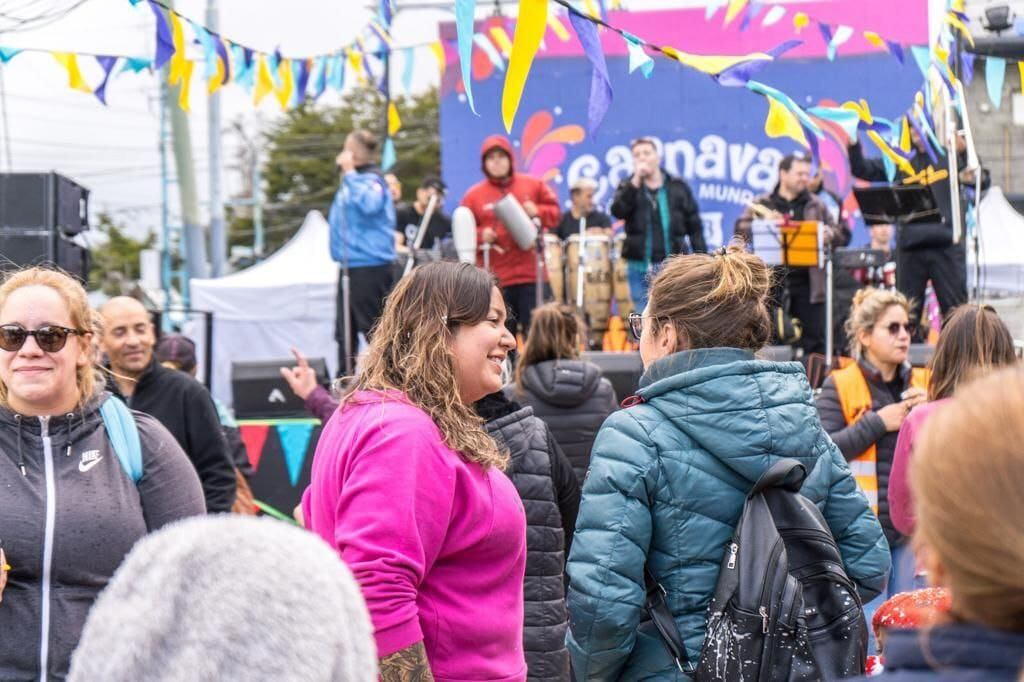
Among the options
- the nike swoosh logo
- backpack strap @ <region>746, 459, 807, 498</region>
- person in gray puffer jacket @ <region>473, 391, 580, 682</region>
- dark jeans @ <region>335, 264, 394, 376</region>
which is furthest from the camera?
dark jeans @ <region>335, 264, 394, 376</region>

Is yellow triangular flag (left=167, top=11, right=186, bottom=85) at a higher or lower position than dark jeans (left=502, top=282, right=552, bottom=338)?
higher

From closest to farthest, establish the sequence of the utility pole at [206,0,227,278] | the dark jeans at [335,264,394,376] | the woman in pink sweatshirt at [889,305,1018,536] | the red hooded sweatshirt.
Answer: the woman in pink sweatshirt at [889,305,1018,536], the dark jeans at [335,264,394,376], the red hooded sweatshirt, the utility pole at [206,0,227,278]

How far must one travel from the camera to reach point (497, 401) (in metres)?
4.40

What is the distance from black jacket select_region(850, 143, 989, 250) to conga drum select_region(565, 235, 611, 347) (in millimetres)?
3098

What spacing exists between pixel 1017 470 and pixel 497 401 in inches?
121

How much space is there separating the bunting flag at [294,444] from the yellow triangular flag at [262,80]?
2455 millimetres

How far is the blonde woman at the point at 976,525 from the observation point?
4.51ft

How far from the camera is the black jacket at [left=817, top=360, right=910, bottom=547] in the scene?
5.73m

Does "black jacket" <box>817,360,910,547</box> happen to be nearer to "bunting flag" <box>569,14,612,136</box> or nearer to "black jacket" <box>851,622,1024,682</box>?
"bunting flag" <box>569,14,612,136</box>

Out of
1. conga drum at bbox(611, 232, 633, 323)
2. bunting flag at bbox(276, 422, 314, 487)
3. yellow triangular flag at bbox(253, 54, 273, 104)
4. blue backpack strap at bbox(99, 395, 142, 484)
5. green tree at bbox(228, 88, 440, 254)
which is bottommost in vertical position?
bunting flag at bbox(276, 422, 314, 487)

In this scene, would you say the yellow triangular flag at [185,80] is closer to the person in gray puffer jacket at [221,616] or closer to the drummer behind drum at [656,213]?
the drummer behind drum at [656,213]

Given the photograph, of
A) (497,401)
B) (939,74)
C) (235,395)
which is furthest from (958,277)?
(497,401)

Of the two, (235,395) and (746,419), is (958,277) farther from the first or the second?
(746,419)

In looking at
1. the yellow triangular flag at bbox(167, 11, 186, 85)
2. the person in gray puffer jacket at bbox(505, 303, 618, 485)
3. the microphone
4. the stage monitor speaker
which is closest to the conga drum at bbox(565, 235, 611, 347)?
the microphone
